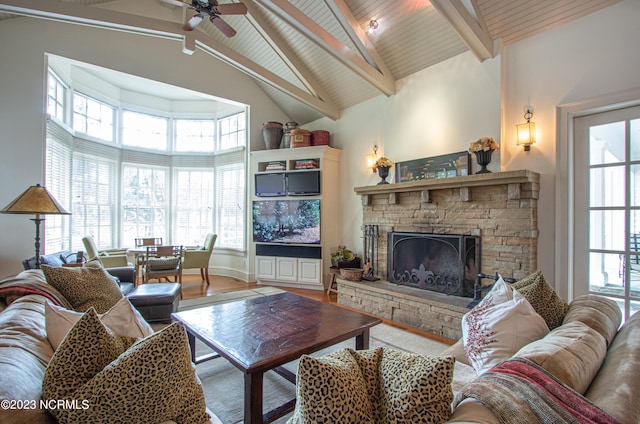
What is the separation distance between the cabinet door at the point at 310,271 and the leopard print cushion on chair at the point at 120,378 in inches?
166

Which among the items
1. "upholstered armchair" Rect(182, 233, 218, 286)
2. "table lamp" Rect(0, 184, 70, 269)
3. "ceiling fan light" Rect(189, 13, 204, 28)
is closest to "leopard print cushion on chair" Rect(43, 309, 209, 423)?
"table lamp" Rect(0, 184, 70, 269)

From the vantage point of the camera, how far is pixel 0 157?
3.78 m

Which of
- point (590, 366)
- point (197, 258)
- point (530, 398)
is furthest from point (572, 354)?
point (197, 258)

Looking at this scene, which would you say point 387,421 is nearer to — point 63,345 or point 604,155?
point 63,345

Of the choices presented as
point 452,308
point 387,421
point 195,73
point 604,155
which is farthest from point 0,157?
point 604,155

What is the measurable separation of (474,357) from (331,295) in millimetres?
3496

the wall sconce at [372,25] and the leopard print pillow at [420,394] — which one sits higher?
the wall sconce at [372,25]

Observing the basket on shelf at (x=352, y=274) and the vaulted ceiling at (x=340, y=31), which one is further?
the basket on shelf at (x=352, y=274)

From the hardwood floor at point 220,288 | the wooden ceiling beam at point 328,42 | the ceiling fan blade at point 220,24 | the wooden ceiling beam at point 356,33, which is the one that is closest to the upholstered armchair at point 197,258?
the hardwood floor at point 220,288

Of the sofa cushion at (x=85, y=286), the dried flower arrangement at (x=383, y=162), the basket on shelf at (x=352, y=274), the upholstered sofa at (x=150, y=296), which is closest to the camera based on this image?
the sofa cushion at (x=85, y=286)

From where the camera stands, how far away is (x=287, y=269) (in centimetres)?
545

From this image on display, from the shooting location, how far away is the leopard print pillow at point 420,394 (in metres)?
0.75

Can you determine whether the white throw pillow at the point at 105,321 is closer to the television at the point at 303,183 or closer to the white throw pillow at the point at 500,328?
the white throw pillow at the point at 500,328

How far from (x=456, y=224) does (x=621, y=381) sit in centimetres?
283
